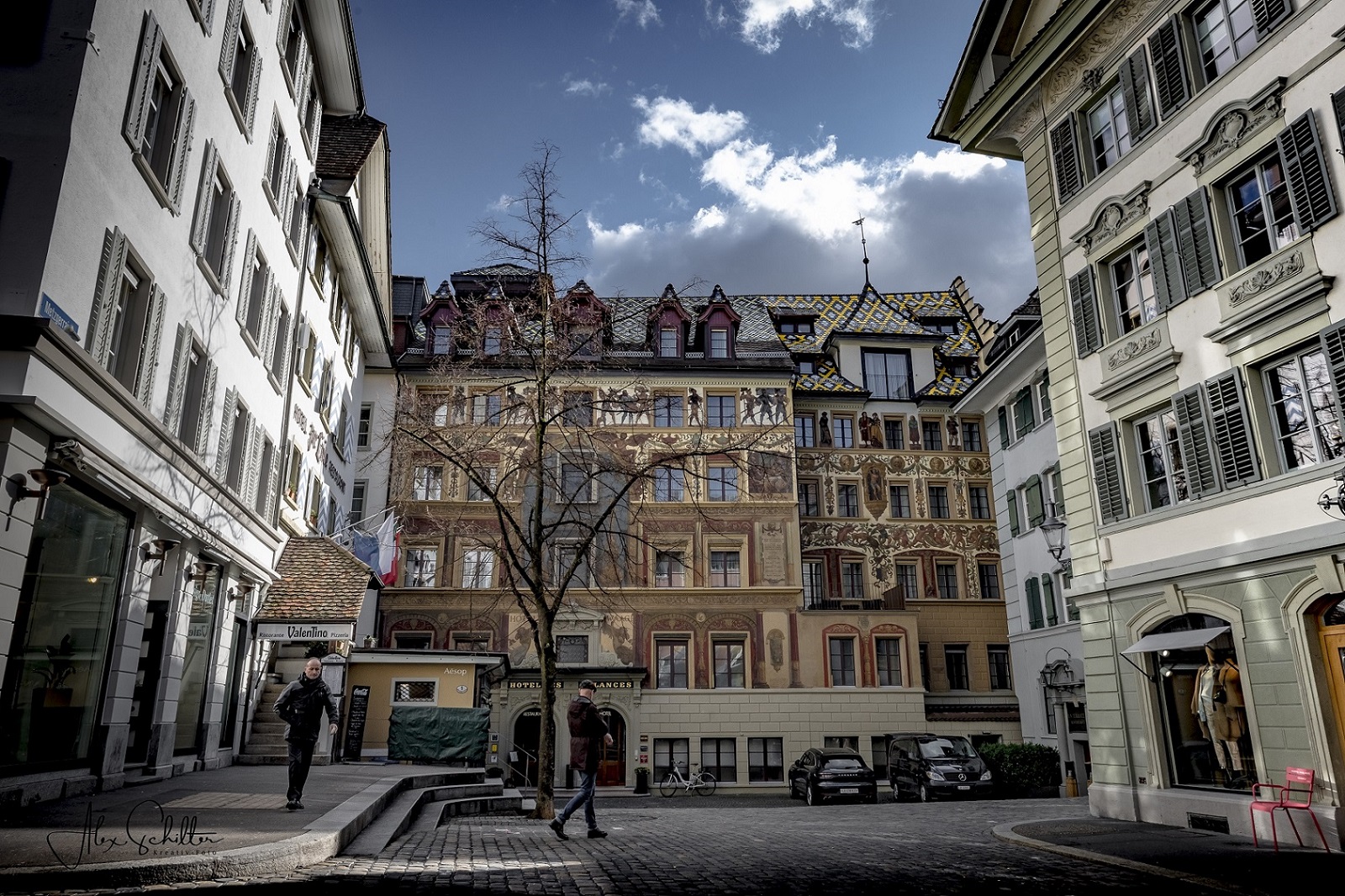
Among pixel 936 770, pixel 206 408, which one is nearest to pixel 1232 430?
pixel 936 770

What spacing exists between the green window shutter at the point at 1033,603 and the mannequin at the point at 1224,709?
50.2 ft

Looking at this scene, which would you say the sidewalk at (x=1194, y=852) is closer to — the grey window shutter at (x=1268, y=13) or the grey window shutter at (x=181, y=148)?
the grey window shutter at (x=1268, y=13)

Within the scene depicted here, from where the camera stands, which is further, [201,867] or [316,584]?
[316,584]

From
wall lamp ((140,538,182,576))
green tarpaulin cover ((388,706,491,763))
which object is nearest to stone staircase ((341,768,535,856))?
green tarpaulin cover ((388,706,491,763))

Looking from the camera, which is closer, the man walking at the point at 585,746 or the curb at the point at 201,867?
the curb at the point at 201,867

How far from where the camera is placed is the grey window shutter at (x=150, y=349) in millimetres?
13656

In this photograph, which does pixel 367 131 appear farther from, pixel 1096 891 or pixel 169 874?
pixel 1096 891

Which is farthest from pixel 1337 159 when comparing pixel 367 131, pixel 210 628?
pixel 367 131

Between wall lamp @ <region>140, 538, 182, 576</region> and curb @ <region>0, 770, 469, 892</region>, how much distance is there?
6.52 meters

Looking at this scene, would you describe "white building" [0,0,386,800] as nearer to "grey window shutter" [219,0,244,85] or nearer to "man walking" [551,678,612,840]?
"grey window shutter" [219,0,244,85]

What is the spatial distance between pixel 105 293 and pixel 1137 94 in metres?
16.9

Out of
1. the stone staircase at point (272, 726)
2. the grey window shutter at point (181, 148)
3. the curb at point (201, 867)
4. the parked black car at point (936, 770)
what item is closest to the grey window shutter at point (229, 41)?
the grey window shutter at point (181, 148)

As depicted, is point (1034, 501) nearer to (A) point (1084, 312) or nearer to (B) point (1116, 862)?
(A) point (1084, 312)

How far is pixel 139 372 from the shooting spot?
44.7ft
